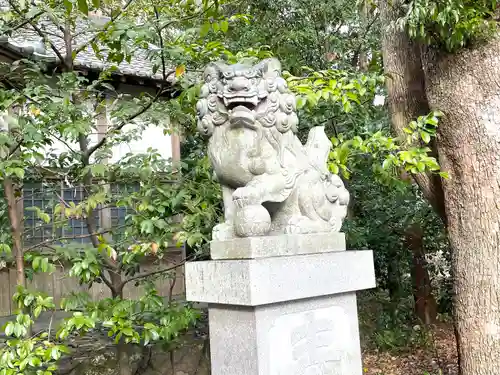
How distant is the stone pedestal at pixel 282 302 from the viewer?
9.46ft

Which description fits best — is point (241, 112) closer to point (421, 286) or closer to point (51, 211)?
point (51, 211)

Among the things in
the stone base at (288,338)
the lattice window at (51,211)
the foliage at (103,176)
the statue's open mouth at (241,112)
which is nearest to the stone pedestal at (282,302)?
the stone base at (288,338)

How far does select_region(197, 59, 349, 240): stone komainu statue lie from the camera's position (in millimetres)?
3039

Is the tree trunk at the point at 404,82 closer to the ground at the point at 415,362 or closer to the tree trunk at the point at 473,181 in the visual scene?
the tree trunk at the point at 473,181

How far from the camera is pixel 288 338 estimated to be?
304 centimetres

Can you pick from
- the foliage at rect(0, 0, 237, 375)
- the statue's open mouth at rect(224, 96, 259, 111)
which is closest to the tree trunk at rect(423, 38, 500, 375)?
the foliage at rect(0, 0, 237, 375)

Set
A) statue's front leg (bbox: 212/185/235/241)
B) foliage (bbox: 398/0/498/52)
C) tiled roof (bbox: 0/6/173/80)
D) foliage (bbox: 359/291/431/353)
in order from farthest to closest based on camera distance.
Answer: foliage (bbox: 359/291/431/353)
tiled roof (bbox: 0/6/173/80)
foliage (bbox: 398/0/498/52)
statue's front leg (bbox: 212/185/235/241)

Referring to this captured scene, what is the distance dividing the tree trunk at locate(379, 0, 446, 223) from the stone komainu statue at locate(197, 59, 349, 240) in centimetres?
224

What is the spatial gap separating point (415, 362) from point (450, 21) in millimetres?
4490

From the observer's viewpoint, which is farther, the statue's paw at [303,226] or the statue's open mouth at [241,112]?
the statue's paw at [303,226]

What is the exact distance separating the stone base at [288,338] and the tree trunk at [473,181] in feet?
5.85

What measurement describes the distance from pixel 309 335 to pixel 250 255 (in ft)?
2.22

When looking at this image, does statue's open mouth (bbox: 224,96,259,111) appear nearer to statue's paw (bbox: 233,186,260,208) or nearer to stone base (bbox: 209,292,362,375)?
statue's paw (bbox: 233,186,260,208)

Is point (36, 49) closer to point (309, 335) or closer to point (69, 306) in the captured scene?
point (69, 306)
